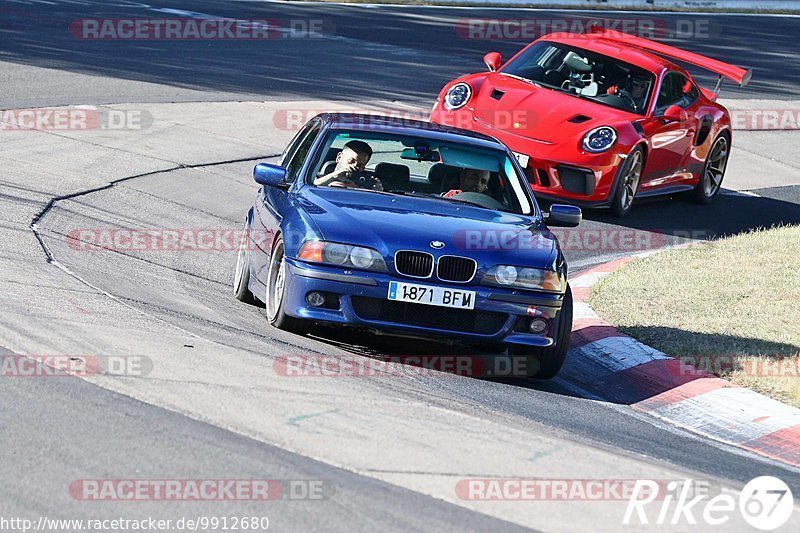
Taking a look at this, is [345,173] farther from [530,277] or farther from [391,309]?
[530,277]

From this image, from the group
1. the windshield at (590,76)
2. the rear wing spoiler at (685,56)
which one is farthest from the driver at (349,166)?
the windshield at (590,76)

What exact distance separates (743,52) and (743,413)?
2178 cm

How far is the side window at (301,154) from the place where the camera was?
29.9 feet

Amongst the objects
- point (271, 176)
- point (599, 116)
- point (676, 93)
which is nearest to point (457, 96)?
point (599, 116)

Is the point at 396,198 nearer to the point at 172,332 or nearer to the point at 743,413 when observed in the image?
the point at 172,332

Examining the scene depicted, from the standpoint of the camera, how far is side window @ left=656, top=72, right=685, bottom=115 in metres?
14.4

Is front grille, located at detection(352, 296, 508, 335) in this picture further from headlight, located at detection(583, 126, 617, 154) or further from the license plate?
headlight, located at detection(583, 126, 617, 154)

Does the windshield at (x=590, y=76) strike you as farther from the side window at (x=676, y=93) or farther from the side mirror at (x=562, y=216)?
the side mirror at (x=562, y=216)

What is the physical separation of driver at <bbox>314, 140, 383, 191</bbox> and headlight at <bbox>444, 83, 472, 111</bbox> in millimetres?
4973

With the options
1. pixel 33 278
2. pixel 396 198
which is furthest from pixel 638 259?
pixel 33 278

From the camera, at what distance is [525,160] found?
13102mm

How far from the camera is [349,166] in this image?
29.3ft

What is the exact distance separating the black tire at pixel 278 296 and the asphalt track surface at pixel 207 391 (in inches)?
4.0

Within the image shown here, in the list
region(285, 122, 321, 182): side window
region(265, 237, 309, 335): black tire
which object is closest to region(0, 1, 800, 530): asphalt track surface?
region(265, 237, 309, 335): black tire
